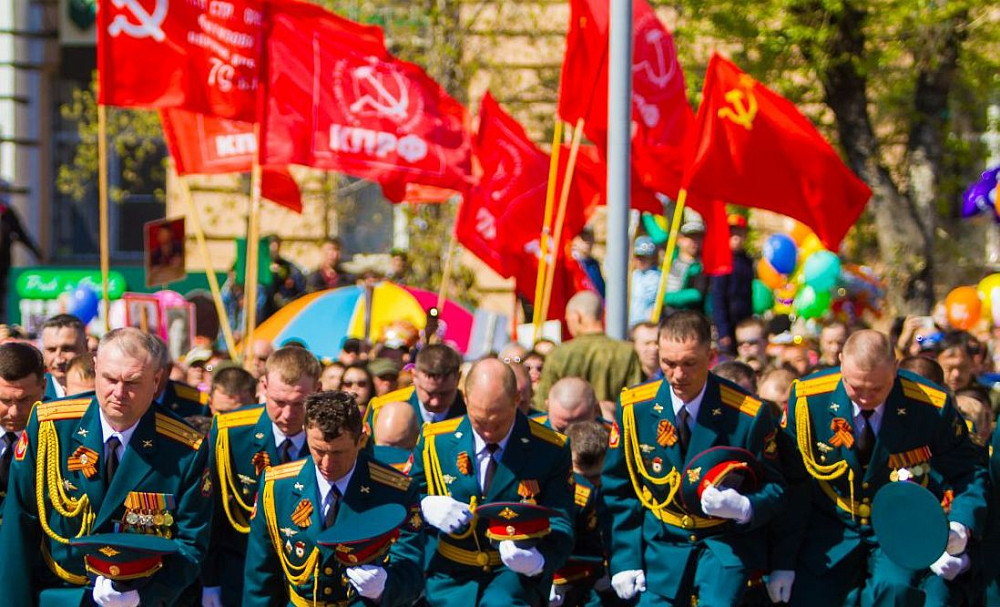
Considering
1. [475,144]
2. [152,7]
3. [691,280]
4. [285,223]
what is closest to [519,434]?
[152,7]

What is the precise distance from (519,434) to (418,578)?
1094 millimetres

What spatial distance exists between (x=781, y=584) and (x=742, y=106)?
5994mm

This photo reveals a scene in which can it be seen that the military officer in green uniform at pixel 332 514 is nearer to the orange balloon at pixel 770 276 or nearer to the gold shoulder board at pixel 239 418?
the gold shoulder board at pixel 239 418

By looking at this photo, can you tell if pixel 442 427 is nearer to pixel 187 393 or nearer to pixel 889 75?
pixel 187 393

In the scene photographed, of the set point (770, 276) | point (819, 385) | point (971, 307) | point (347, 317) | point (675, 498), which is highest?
point (819, 385)

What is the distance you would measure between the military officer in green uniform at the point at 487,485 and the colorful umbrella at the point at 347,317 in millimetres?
8432

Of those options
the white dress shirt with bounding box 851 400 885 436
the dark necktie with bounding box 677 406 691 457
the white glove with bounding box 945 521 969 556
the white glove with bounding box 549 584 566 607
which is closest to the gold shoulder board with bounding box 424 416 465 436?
the dark necktie with bounding box 677 406 691 457

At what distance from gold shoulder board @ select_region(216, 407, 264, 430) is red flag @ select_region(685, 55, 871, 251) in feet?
19.8

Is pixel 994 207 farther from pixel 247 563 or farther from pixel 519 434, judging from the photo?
pixel 247 563

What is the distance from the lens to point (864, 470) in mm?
8648

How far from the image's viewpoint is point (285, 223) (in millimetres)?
22656

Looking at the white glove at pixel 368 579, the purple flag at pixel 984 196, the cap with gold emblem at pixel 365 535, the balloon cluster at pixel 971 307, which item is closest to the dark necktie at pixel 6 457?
the cap with gold emblem at pixel 365 535

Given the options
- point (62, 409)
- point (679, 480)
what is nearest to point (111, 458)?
point (62, 409)

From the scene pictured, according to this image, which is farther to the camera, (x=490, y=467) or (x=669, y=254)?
(x=669, y=254)
